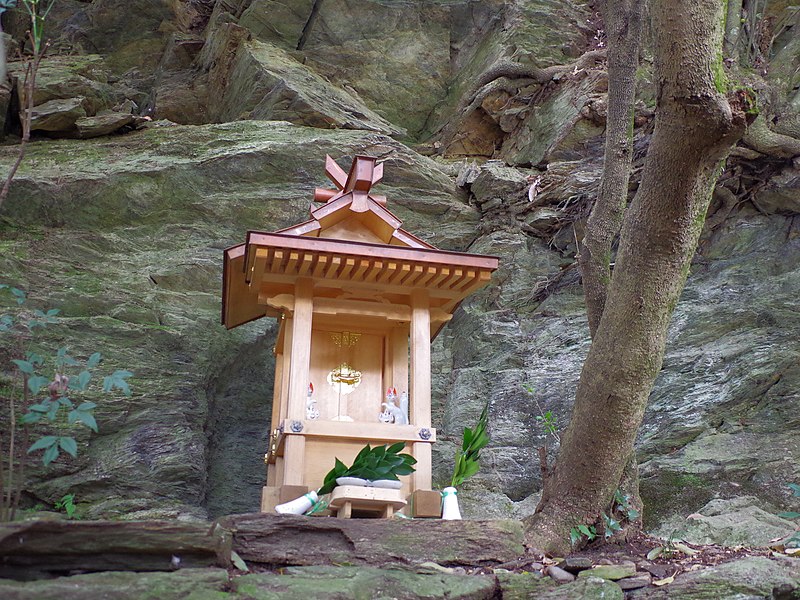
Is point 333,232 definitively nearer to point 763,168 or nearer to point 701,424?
point 701,424

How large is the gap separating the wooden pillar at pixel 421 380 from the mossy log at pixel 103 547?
6.03ft

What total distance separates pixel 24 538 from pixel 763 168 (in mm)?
7613

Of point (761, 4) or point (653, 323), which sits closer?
point (653, 323)

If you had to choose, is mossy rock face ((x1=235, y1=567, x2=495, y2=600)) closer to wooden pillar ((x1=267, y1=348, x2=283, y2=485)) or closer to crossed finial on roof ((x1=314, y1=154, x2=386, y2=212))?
wooden pillar ((x1=267, y1=348, x2=283, y2=485))

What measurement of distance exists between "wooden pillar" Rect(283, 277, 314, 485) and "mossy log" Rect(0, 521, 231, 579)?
4.52ft

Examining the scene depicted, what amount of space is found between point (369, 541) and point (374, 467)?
68cm

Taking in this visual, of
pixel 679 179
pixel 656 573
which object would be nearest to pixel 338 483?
pixel 656 573

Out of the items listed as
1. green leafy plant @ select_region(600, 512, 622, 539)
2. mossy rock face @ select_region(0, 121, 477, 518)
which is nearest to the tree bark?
green leafy plant @ select_region(600, 512, 622, 539)

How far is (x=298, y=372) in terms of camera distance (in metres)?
5.12

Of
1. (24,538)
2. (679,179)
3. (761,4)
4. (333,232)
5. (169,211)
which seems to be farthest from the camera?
(761,4)

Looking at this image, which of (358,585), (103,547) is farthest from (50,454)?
(358,585)

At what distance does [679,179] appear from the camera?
4.20 m

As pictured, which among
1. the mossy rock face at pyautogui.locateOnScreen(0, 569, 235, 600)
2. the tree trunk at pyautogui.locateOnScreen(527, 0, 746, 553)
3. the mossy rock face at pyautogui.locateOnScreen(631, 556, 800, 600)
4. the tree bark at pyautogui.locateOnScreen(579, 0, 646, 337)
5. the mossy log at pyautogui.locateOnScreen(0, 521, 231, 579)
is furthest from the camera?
the tree bark at pyautogui.locateOnScreen(579, 0, 646, 337)

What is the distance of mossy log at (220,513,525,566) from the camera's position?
152 inches
